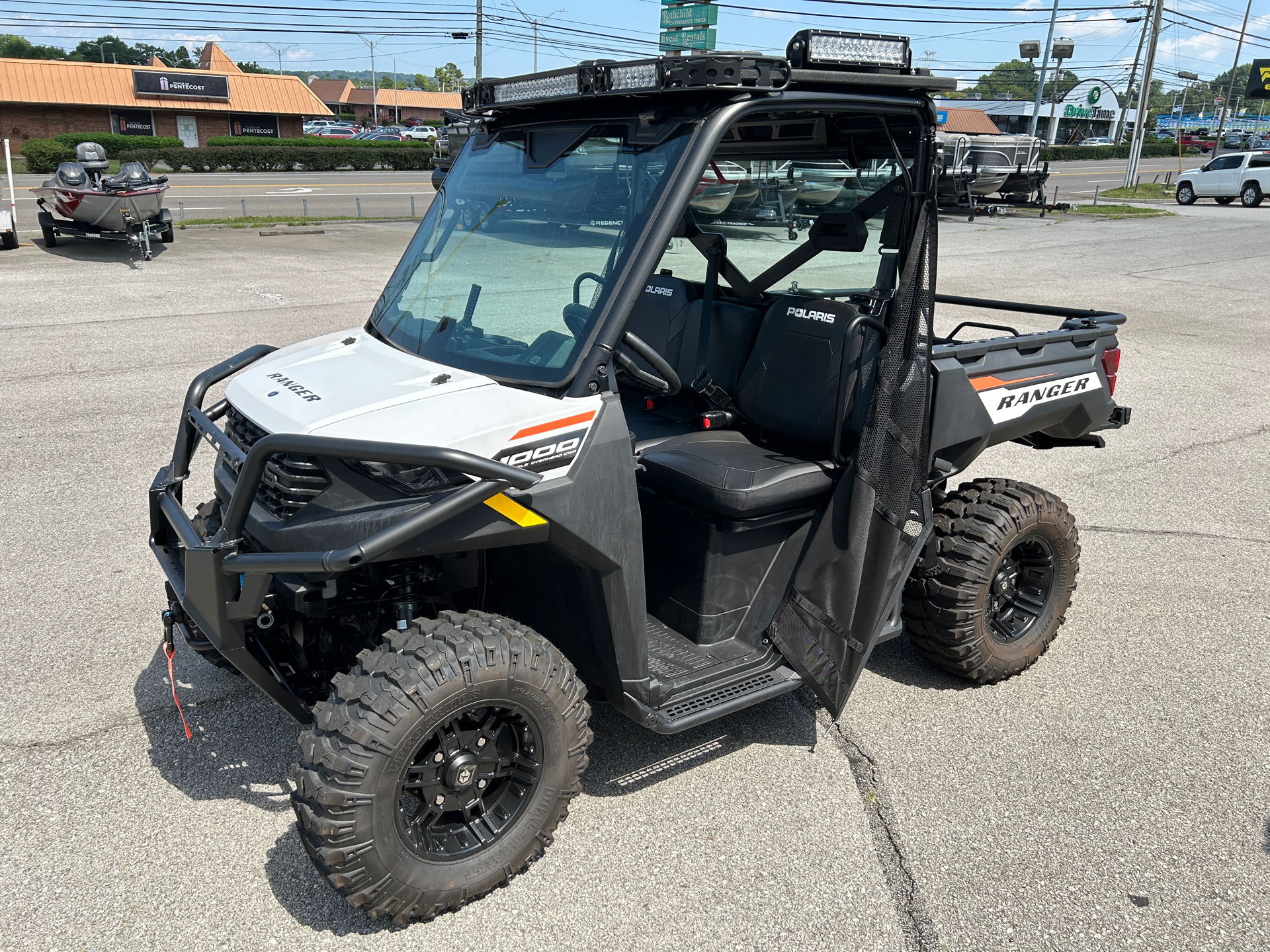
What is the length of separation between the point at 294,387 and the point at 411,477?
2.25 feet

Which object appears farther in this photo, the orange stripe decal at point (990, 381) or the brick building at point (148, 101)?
the brick building at point (148, 101)

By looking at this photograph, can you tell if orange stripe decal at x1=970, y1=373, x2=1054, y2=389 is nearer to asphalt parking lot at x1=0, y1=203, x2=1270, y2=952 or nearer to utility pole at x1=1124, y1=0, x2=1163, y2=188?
asphalt parking lot at x1=0, y1=203, x2=1270, y2=952

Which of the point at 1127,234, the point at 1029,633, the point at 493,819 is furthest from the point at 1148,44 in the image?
the point at 493,819

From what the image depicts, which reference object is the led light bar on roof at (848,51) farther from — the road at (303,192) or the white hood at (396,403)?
the road at (303,192)

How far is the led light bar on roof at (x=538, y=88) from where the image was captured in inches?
124

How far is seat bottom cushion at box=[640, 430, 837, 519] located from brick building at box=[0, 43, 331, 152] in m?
52.7

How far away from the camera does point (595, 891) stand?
3.03 meters

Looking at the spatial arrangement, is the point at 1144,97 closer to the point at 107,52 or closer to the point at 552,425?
the point at 552,425

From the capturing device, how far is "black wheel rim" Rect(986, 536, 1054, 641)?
4312 mm

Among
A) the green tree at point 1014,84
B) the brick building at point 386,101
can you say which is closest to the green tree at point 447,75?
the brick building at point 386,101

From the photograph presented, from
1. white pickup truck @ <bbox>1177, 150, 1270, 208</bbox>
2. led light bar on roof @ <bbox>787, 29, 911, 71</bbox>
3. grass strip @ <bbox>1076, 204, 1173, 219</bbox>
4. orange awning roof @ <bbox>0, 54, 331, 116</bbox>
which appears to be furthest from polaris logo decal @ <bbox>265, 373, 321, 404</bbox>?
orange awning roof @ <bbox>0, 54, 331, 116</bbox>

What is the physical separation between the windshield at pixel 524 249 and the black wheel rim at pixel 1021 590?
236 centimetres

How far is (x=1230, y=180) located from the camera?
1242 inches

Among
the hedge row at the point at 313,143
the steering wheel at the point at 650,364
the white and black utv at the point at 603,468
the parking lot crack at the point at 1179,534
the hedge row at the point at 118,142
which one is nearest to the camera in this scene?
the white and black utv at the point at 603,468
